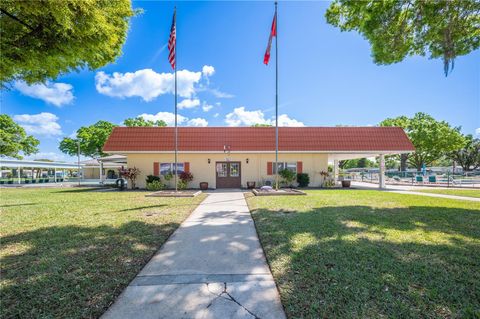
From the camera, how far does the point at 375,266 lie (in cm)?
356

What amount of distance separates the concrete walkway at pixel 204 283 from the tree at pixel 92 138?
42.4m

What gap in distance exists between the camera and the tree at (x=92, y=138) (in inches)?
1580

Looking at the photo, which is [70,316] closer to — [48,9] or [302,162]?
[48,9]

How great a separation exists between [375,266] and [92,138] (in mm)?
47463

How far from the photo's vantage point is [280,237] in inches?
196

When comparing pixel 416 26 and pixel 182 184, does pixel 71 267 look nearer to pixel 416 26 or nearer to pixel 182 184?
pixel 416 26

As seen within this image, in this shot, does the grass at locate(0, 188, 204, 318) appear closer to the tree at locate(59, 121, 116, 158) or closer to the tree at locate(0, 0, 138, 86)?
the tree at locate(0, 0, 138, 86)

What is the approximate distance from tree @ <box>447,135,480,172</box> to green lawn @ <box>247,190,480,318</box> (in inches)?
2267

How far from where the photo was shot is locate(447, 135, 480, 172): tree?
46.0 metres

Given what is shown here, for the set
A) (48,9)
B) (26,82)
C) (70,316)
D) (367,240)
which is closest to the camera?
(70,316)

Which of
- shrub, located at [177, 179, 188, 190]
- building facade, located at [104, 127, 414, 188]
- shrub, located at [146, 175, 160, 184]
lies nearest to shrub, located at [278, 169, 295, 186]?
building facade, located at [104, 127, 414, 188]

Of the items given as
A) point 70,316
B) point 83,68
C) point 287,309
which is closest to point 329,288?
point 287,309

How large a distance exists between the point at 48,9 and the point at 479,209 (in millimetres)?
14064

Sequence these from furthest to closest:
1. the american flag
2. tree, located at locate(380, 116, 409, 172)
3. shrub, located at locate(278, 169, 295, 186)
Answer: tree, located at locate(380, 116, 409, 172) < shrub, located at locate(278, 169, 295, 186) < the american flag
